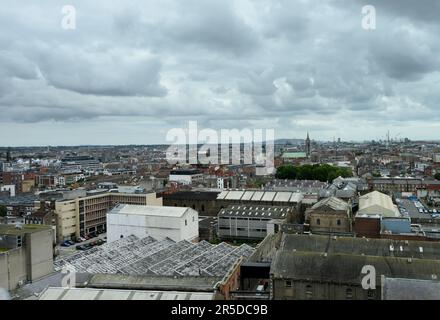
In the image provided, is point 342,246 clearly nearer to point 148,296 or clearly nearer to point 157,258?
point 157,258

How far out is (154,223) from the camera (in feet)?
109

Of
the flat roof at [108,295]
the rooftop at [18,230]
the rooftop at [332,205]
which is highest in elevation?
the rooftop at [18,230]

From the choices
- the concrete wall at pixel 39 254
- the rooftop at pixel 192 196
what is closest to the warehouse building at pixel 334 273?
the concrete wall at pixel 39 254

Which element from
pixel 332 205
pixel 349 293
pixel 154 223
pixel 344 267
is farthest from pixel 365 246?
pixel 154 223

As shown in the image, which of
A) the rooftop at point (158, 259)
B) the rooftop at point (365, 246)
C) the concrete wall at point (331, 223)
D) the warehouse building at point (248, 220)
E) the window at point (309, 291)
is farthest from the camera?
the warehouse building at point (248, 220)

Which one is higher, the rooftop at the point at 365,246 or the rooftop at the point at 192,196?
the rooftop at the point at 192,196

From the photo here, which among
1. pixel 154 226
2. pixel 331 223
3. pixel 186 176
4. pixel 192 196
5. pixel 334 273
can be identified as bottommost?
pixel 154 226

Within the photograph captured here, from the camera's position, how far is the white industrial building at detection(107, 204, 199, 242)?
32656 millimetres

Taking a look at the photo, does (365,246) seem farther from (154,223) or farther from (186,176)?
(186,176)

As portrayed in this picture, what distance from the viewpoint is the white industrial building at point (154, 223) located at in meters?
32.7

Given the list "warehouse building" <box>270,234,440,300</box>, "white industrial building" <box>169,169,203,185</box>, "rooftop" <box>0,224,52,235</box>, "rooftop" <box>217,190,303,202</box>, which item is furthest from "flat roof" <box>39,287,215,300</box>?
"white industrial building" <box>169,169,203,185</box>

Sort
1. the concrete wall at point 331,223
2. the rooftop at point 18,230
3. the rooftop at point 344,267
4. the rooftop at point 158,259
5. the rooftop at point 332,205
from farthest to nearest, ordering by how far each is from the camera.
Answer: the rooftop at point 332,205 < the concrete wall at point 331,223 < the rooftop at point 158,259 < the rooftop at point 18,230 < the rooftop at point 344,267

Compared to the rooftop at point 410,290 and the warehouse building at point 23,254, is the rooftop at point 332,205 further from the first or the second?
the warehouse building at point 23,254

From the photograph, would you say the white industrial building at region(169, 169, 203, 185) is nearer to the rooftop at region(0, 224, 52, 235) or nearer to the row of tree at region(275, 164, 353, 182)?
the row of tree at region(275, 164, 353, 182)
